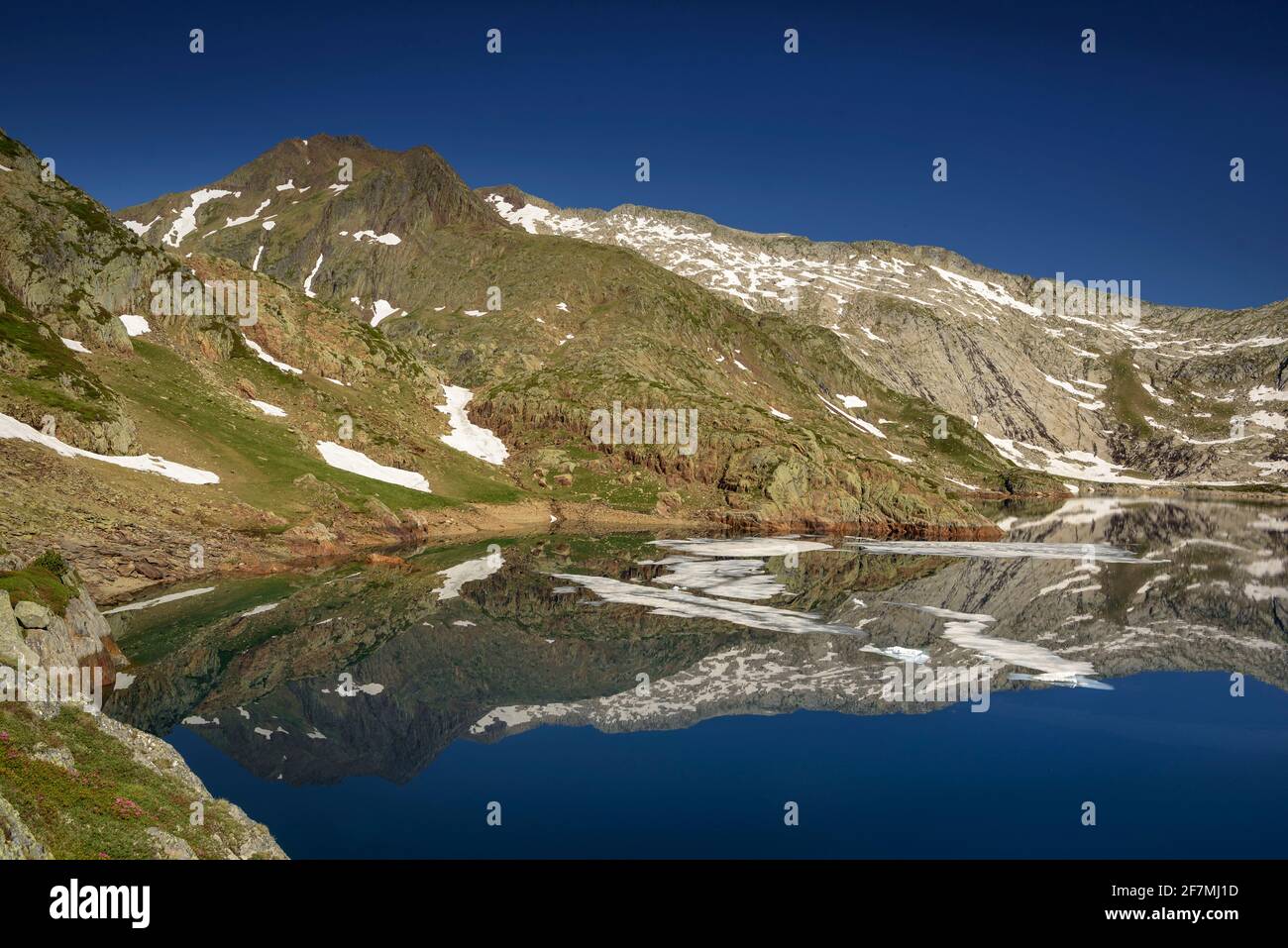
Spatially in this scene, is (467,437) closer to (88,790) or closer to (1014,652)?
(1014,652)

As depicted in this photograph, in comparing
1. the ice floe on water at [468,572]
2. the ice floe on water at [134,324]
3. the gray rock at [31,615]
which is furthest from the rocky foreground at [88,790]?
the ice floe on water at [134,324]

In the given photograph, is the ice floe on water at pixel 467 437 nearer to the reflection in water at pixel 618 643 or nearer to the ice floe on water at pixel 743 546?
the ice floe on water at pixel 743 546

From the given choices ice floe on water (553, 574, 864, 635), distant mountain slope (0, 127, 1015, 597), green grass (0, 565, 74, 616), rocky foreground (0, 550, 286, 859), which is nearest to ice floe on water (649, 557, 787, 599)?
ice floe on water (553, 574, 864, 635)

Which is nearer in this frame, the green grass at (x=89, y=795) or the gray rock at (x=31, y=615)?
the green grass at (x=89, y=795)

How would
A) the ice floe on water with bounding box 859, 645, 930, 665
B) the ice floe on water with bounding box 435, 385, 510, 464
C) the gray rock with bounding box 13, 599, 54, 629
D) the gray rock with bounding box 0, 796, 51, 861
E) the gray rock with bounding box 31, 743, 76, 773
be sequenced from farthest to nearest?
1. the ice floe on water with bounding box 435, 385, 510, 464
2. the ice floe on water with bounding box 859, 645, 930, 665
3. the gray rock with bounding box 13, 599, 54, 629
4. the gray rock with bounding box 31, 743, 76, 773
5. the gray rock with bounding box 0, 796, 51, 861

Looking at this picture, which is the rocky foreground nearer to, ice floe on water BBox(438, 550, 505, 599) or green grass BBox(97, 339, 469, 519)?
ice floe on water BBox(438, 550, 505, 599)
